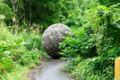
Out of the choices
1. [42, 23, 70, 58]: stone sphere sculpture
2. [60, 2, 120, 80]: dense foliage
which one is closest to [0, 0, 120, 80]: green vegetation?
[60, 2, 120, 80]: dense foliage

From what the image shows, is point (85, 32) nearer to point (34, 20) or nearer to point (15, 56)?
point (15, 56)

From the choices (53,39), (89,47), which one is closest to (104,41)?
(89,47)

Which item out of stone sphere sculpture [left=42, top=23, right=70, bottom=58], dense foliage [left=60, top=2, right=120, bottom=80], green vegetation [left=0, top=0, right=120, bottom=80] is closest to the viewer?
dense foliage [left=60, top=2, right=120, bottom=80]

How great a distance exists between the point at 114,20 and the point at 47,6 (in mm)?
9272

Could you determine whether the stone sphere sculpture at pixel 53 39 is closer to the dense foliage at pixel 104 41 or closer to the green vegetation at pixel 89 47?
the green vegetation at pixel 89 47

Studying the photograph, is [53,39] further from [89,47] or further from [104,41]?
[104,41]

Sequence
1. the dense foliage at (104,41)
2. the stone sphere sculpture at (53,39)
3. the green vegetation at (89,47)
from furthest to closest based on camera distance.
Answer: the stone sphere sculpture at (53,39)
the green vegetation at (89,47)
the dense foliage at (104,41)

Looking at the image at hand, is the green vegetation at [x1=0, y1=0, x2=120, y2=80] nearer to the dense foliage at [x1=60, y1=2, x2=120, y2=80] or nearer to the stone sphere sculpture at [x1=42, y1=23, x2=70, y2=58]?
the dense foliage at [x1=60, y1=2, x2=120, y2=80]

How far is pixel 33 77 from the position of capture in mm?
4727

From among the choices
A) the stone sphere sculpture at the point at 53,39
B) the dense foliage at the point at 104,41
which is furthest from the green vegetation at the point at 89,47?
the stone sphere sculpture at the point at 53,39

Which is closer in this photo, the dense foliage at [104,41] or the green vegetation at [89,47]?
the dense foliage at [104,41]

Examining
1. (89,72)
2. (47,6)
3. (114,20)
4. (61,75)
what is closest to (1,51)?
(61,75)

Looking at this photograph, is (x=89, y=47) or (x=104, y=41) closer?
(x=104, y=41)

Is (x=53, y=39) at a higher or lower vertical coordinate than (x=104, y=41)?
lower
